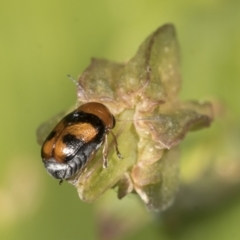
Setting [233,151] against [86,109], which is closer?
[86,109]

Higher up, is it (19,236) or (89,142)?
(89,142)

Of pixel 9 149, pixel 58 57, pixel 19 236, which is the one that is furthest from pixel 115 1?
pixel 19 236

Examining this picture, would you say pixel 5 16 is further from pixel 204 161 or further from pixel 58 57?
pixel 204 161

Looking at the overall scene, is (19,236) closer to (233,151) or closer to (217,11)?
(233,151)

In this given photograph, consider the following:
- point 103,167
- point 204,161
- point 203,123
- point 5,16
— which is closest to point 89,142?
point 103,167

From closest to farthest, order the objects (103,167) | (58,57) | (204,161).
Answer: (103,167) < (204,161) < (58,57)

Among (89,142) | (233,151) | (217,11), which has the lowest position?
(233,151)

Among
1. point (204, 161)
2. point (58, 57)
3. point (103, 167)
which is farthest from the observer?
point (58, 57)
